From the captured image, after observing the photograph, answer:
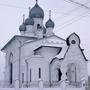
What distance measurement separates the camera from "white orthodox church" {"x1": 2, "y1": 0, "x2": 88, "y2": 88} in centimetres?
2455

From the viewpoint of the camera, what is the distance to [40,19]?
30250 mm

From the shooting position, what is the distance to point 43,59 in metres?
25.5

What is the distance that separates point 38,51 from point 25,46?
5.51 feet

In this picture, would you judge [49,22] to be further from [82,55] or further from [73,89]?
[73,89]

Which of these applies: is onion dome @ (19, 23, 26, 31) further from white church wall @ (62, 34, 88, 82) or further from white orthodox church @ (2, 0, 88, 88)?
white church wall @ (62, 34, 88, 82)

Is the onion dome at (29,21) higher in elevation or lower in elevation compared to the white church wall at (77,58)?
higher

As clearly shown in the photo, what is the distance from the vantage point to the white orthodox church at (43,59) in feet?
80.5

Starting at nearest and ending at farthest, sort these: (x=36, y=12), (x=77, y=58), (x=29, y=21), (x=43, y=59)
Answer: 1. (x=77, y=58)
2. (x=43, y=59)
3. (x=29, y=21)
4. (x=36, y=12)

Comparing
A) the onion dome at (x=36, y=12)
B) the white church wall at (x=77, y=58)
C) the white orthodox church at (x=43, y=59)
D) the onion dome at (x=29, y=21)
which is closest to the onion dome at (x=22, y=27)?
the white orthodox church at (x=43, y=59)

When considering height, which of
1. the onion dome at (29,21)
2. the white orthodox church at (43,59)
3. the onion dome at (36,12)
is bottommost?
the white orthodox church at (43,59)

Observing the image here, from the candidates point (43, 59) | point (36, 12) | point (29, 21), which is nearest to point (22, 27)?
point (29, 21)

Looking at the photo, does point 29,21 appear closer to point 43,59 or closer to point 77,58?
point 43,59

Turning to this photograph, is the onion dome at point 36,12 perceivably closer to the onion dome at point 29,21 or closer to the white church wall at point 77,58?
the onion dome at point 29,21

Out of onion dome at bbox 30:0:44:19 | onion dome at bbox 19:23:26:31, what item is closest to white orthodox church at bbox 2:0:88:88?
onion dome at bbox 30:0:44:19
